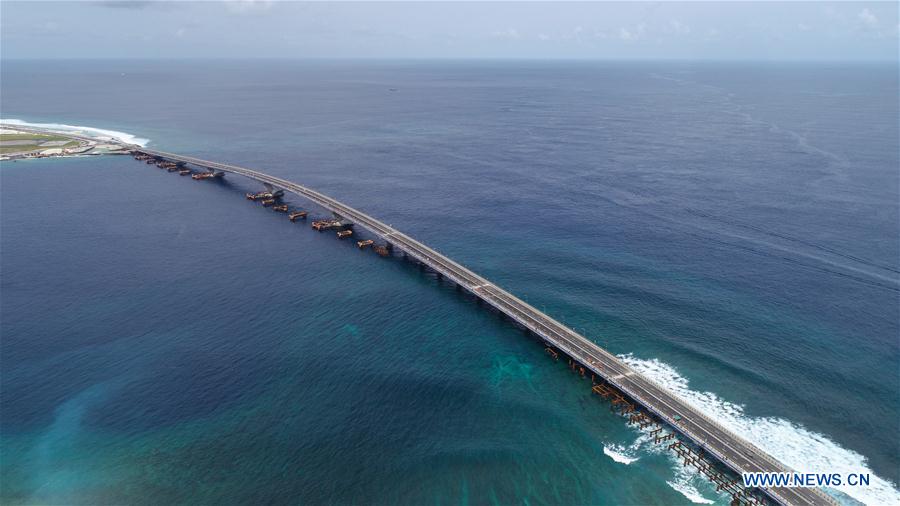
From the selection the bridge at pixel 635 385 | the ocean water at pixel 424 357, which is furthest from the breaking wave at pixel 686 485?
the bridge at pixel 635 385

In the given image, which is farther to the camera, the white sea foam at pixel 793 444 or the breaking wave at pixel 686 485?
the white sea foam at pixel 793 444

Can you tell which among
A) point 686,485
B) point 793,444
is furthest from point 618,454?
point 793,444

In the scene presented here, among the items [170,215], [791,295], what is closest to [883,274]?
[791,295]

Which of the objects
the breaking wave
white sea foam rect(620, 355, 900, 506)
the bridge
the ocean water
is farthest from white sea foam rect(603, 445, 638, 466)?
the bridge

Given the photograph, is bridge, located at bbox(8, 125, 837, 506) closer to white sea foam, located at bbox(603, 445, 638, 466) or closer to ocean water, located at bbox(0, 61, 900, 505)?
ocean water, located at bbox(0, 61, 900, 505)

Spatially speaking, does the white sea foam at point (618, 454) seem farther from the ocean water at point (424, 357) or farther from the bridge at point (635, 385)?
the bridge at point (635, 385)

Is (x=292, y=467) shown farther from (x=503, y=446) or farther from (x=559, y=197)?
(x=559, y=197)
